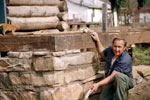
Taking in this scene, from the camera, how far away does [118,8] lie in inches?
1177

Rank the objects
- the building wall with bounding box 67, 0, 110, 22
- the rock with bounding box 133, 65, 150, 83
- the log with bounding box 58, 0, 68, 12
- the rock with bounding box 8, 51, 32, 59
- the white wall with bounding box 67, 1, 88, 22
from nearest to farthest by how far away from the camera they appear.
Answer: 1. the rock with bounding box 8, 51, 32, 59
2. the rock with bounding box 133, 65, 150, 83
3. the log with bounding box 58, 0, 68, 12
4. the building wall with bounding box 67, 0, 110, 22
5. the white wall with bounding box 67, 1, 88, 22

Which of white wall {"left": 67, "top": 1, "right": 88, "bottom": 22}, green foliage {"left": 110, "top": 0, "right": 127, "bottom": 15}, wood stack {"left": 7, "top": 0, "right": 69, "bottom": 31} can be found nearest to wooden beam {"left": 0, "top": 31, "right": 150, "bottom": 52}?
wood stack {"left": 7, "top": 0, "right": 69, "bottom": 31}

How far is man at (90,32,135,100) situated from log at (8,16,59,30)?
8.12ft

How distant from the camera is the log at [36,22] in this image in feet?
17.9

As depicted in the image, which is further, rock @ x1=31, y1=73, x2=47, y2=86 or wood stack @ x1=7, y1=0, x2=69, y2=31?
wood stack @ x1=7, y1=0, x2=69, y2=31

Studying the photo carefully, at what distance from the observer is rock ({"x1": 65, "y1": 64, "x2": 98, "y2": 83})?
3.32 m

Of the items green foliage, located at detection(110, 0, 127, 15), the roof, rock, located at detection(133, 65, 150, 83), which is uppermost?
the roof

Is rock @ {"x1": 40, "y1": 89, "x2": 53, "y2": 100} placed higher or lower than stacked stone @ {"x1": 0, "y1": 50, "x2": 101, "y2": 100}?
lower

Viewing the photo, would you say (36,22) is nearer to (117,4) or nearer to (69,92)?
(69,92)

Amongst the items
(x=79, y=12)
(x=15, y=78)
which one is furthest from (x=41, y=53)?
(x=79, y=12)

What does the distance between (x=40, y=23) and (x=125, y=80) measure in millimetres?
2943

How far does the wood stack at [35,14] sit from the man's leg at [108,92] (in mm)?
2613

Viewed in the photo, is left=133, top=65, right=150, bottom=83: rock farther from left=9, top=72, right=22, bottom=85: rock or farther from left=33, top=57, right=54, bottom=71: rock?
left=9, top=72, right=22, bottom=85: rock

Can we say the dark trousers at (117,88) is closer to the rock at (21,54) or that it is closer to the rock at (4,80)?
the rock at (21,54)
